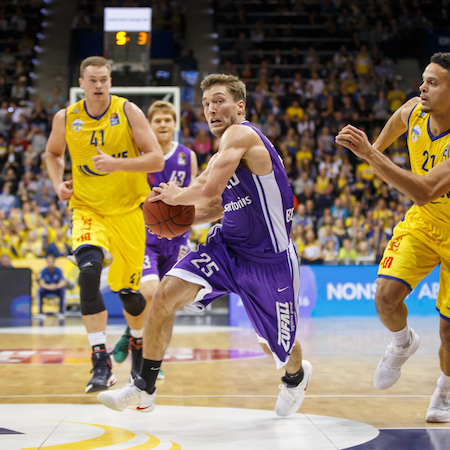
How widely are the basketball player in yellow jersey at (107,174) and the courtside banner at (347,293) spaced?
21.3 feet

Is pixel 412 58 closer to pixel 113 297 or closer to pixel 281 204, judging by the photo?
pixel 113 297

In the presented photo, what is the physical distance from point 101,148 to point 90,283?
3.74 feet

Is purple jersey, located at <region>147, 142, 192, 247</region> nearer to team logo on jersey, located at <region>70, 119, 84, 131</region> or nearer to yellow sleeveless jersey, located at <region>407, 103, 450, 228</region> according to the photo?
team logo on jersey, located at <region>70, 119, 84, 131</region>

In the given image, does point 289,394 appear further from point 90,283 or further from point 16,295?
point 16,295

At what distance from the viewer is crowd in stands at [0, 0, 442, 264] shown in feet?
43.7

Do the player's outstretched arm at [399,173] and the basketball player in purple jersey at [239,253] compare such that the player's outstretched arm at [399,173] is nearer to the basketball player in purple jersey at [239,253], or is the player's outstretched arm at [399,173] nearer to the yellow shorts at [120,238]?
the basketball player in purple jersey at [239,253]

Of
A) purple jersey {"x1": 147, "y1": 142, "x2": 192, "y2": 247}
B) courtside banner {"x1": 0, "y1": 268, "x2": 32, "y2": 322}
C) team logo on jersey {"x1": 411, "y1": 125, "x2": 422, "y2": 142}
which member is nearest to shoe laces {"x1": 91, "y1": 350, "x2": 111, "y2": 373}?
purple jersey {"x1": 147, "y1": 142, "x2": 192, "y2": 247}

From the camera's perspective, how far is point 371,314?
12.0 m

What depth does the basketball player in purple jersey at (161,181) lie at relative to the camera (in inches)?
249

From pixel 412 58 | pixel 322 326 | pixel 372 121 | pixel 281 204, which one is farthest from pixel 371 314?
pixel 412 58

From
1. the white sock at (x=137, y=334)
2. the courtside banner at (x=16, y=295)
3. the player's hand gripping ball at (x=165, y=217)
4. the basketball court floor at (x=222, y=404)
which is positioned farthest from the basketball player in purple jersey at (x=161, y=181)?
the courtside banner at (x=16, y=295)

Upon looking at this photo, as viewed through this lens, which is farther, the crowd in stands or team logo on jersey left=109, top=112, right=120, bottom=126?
the crowd in stands

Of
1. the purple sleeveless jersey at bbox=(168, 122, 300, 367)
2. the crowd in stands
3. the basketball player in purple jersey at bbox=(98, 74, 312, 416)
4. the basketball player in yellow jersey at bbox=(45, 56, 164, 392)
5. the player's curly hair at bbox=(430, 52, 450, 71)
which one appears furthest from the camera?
the crowd in stands

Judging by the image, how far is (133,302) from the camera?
19.0 feet
